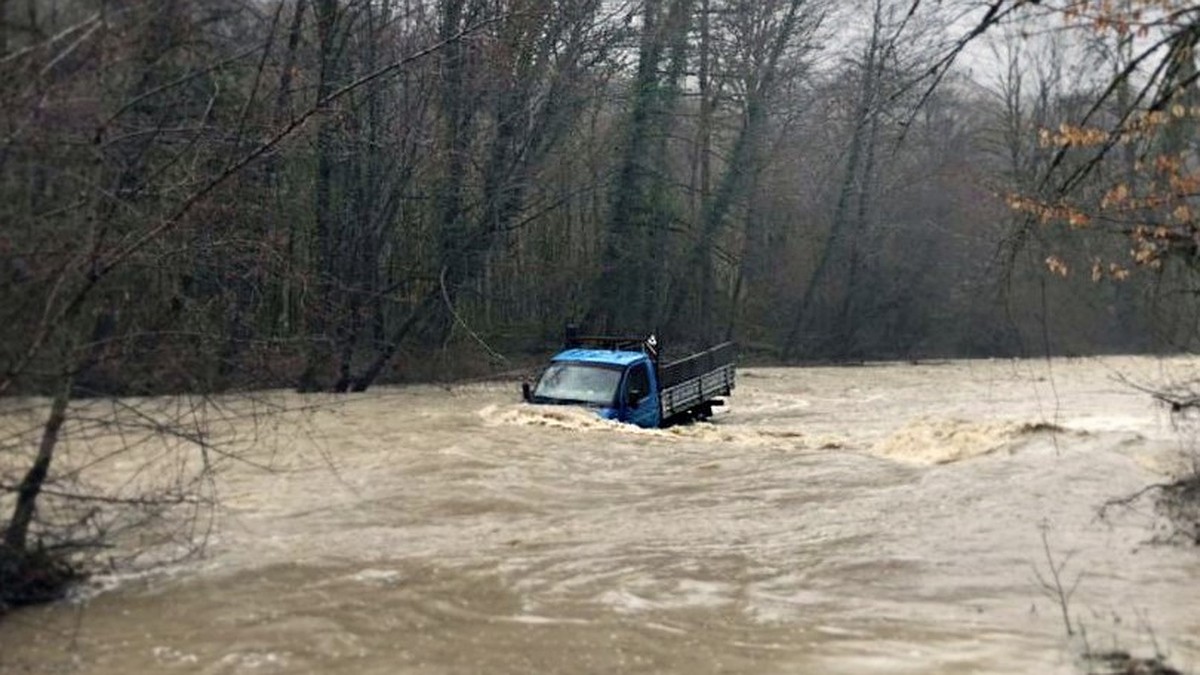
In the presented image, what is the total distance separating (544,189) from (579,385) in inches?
530

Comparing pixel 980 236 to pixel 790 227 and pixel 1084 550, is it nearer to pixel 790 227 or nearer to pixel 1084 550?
pixel 790 227

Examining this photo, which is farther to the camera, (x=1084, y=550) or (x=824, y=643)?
(x=1084, y=550)

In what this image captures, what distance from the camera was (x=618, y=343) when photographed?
24094 mm

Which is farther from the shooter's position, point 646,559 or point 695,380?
point 695,380

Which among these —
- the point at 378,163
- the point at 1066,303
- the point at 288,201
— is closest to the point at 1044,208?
the point at 288,201

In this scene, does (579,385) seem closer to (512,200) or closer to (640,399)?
(640,399)

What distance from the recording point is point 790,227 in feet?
157

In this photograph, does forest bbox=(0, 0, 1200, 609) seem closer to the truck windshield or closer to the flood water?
the flood water

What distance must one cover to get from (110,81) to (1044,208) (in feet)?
22.2

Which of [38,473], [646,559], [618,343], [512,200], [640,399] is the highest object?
[512,200]

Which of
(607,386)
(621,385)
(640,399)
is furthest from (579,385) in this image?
(640,399)

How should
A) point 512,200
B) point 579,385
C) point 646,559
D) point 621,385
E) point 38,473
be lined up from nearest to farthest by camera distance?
1. point 38,473
2. point 646,559
3. point 621,385
4. point 579,385
5. point 512,200

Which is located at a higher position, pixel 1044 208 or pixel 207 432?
pixel 1044 208

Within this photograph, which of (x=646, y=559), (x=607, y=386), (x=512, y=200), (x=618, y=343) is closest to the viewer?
(x=646, y=559)
